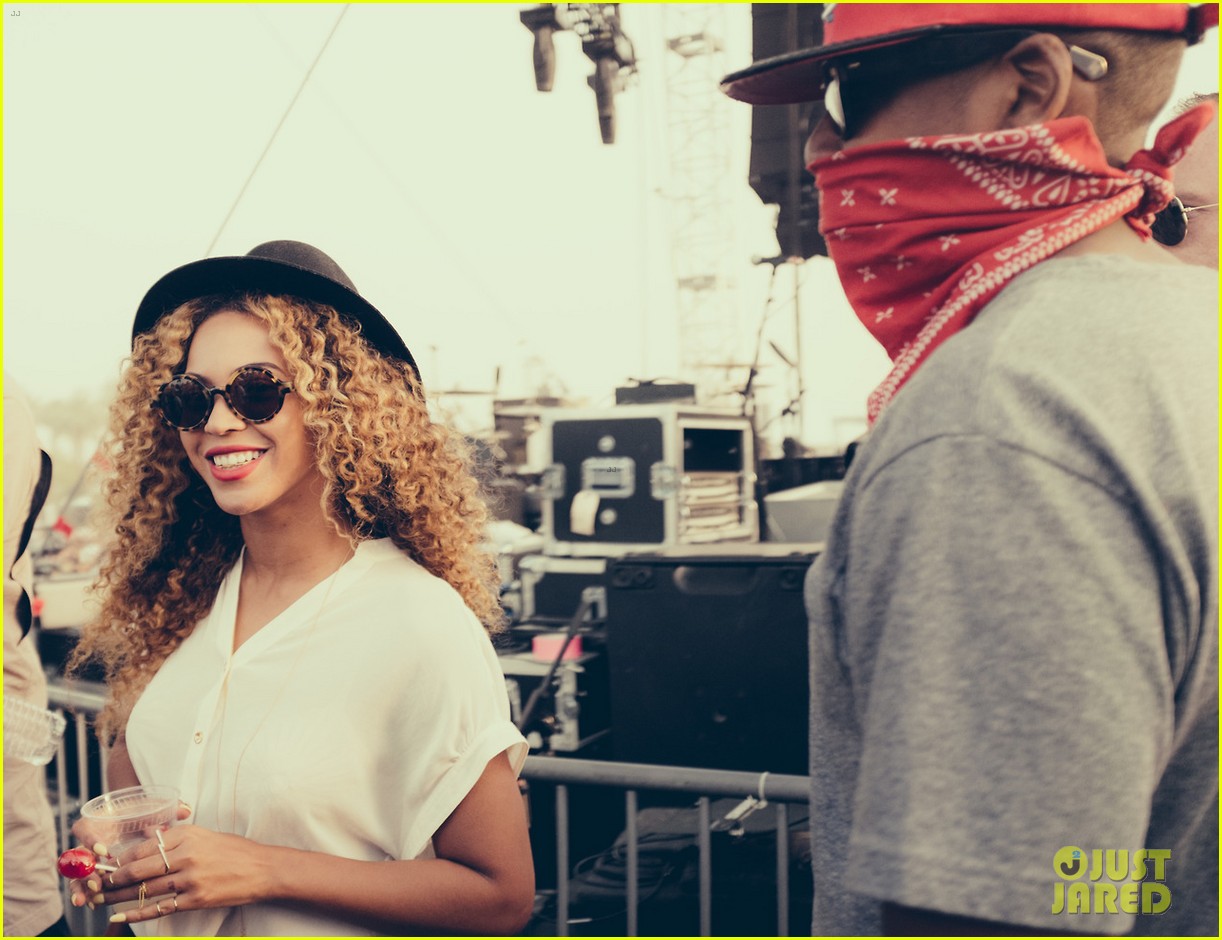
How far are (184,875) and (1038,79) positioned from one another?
1.53 meters

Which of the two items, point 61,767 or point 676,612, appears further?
point 61,767

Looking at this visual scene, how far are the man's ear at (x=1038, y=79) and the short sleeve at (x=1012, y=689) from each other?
37 cm

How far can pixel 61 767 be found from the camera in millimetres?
3354

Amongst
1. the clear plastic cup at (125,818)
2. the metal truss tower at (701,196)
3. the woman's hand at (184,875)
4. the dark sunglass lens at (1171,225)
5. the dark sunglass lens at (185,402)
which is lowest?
the woman's hand at (184,875)

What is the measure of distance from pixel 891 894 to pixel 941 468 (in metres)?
0.31

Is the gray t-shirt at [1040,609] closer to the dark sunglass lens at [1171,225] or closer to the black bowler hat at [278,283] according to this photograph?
the dark sunglass lens at [1171,225]

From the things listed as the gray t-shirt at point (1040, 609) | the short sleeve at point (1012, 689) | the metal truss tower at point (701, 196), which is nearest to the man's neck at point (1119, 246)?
the gray t-shirt at point (1040, 609)

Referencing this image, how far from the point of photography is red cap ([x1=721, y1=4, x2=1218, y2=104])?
84cm

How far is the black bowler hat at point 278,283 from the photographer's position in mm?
1817

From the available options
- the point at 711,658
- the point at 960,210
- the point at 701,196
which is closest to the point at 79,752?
the point at 711,658

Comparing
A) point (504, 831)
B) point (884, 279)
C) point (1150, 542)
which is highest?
point (884, 279)

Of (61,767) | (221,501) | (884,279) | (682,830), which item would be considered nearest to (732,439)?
(682,830)

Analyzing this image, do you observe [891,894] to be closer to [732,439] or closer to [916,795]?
[916,795]

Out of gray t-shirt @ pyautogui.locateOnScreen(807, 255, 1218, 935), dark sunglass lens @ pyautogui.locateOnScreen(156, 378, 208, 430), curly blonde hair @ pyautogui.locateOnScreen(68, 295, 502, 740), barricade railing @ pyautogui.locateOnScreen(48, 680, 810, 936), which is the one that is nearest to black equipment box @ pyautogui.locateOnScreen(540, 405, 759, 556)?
barricade railing @ pyautogui.locateOnScreen(48, 680, 810, 936)
